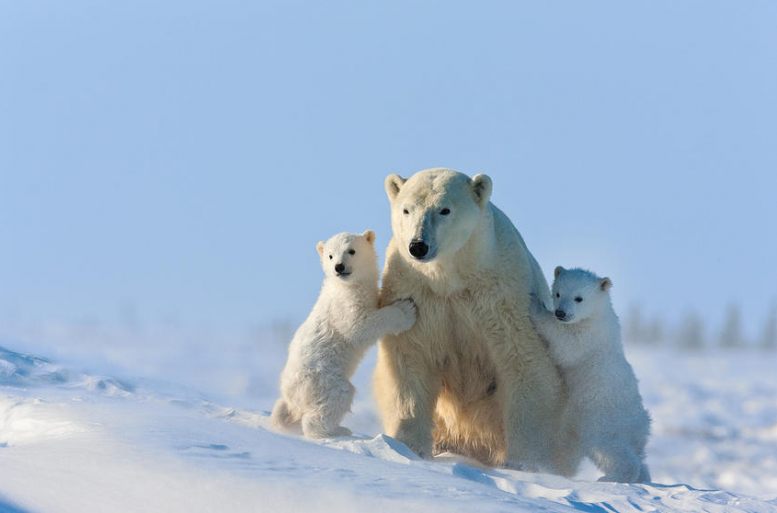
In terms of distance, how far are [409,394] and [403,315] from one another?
61cm

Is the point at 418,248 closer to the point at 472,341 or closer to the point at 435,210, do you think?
the point at 435,210

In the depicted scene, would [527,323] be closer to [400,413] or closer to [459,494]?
[400,413]

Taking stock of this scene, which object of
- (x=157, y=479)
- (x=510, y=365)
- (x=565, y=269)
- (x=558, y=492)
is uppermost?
(x=565, y=269)

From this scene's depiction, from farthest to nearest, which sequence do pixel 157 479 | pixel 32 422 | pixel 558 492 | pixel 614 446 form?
pixel 614 446 < pixel 32 422 < pixel 558 492 < pixel 157 479

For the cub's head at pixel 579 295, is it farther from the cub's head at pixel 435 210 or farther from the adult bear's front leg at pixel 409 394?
the adult bear's front leg at pixel 409 394

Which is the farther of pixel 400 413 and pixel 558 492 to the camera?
pixel 400 413

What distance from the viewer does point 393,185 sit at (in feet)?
21.2

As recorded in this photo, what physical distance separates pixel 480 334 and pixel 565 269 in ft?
2.59

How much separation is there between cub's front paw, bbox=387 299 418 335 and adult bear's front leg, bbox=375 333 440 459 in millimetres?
144

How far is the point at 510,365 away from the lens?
21.2 ft

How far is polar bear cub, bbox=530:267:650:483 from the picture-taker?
20.2 ft

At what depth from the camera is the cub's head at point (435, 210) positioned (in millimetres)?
5836

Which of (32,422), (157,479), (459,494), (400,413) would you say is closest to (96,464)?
(157,479)

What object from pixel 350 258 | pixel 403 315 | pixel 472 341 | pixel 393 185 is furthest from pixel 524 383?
pixel 393 185
